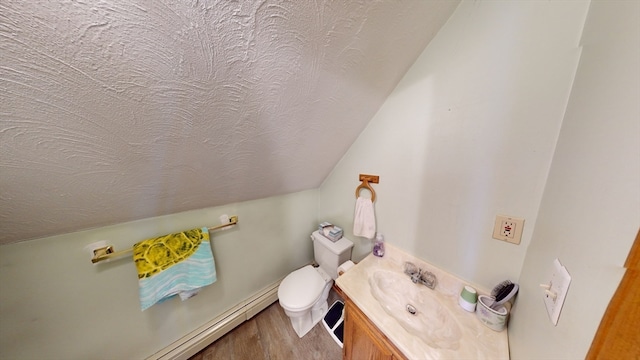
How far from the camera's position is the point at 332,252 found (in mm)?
1414

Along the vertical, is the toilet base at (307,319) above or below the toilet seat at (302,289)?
below

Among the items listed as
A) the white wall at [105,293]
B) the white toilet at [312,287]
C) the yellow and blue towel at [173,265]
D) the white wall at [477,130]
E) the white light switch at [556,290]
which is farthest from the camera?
the white toilet at [312,287]

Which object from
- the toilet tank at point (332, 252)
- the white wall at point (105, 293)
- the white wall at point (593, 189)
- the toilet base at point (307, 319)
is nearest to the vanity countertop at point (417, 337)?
the white wall at point (593, 189)

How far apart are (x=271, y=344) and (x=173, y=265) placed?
929 millimetres

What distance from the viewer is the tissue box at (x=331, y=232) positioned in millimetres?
1484

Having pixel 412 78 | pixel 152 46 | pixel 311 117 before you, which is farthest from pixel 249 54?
pixel 412 78

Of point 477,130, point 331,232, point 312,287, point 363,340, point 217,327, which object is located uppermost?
point 477,130

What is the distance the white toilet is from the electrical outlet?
3.05 feet

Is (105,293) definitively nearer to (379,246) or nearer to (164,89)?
(164,89)

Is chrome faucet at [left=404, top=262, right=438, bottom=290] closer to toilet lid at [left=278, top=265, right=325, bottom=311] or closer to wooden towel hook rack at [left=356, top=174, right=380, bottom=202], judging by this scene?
wooden towel hook rack at [left=356, top=174, right=380, bottom=202]

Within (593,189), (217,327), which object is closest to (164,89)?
(593,189)

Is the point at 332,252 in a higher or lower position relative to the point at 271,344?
higher

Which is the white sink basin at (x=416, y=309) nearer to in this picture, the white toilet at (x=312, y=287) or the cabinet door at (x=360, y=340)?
the cabinet door at (x=360, y=340)

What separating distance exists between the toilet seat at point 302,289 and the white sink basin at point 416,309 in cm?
53
